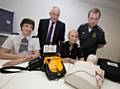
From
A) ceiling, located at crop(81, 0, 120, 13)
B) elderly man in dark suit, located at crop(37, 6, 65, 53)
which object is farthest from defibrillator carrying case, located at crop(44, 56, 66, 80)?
ceiling, located at crop(81, 0, 120, 13)

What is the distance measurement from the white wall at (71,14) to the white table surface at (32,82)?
8.93 ft

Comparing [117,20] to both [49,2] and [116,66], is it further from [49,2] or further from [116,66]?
[116,66]

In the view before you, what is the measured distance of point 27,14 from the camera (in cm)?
380

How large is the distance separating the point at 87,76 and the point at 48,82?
231 millimetres

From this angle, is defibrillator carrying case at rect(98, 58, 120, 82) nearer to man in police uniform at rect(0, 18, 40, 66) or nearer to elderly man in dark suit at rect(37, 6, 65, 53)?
man in police uniform at rect(0, 18, 40, 66)

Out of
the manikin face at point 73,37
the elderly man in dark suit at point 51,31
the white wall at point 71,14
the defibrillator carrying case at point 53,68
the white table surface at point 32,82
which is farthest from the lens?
the white wall at point 71,14

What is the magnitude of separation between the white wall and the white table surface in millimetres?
2722

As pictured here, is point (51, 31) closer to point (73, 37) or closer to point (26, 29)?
point (73, 37)

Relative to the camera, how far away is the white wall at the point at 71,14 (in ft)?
12.4

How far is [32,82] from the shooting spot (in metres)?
0.97

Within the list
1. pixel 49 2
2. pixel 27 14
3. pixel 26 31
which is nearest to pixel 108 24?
pixel 49 2

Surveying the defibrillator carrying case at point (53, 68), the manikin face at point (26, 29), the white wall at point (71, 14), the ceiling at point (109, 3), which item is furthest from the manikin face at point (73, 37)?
the ceiling at point (109, 3)

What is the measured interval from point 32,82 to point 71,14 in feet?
10.2

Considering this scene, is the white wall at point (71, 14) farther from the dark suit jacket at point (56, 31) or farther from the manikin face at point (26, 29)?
the manikin face at point (26, 29)
